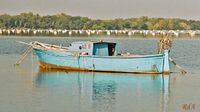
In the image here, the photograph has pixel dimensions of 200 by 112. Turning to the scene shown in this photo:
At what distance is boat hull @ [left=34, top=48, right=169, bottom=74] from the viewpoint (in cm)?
5209

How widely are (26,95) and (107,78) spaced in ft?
36.9

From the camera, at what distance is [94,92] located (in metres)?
41.2

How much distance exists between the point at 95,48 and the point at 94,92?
1350cm

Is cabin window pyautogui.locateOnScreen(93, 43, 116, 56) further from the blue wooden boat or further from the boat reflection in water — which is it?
the boat reflection in water

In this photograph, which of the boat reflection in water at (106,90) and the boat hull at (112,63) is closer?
the boat reflection in water at (106,90)

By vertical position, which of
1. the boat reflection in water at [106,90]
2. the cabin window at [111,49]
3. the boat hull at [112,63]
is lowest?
the boat reflection in water at [106,90]

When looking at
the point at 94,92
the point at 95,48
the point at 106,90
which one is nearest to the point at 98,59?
the point at 95,48

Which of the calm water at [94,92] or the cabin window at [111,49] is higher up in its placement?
the cabin window at [111,49]

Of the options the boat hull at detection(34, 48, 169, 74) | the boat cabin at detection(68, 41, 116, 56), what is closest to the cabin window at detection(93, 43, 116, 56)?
the boat cabin at detection(68, 41, 116, 56)

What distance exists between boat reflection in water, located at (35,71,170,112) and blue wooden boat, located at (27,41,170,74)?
95 cm

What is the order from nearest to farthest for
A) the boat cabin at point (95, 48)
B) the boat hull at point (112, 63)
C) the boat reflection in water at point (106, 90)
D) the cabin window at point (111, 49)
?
1. the boat reflection in water at point (106, 90)
2. the boat hull at point (112, 63)
3. the boat cabin at point (95, 48)
4. the cabin window at point (111, 49)

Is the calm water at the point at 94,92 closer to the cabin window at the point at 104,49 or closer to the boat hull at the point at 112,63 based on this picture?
the boat hull at the point at 112,63

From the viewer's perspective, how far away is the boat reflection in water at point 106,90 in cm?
3616

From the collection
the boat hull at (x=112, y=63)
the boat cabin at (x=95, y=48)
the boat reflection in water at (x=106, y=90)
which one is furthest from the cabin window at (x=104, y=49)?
the boat reflection in water at (x=106, y=90)
